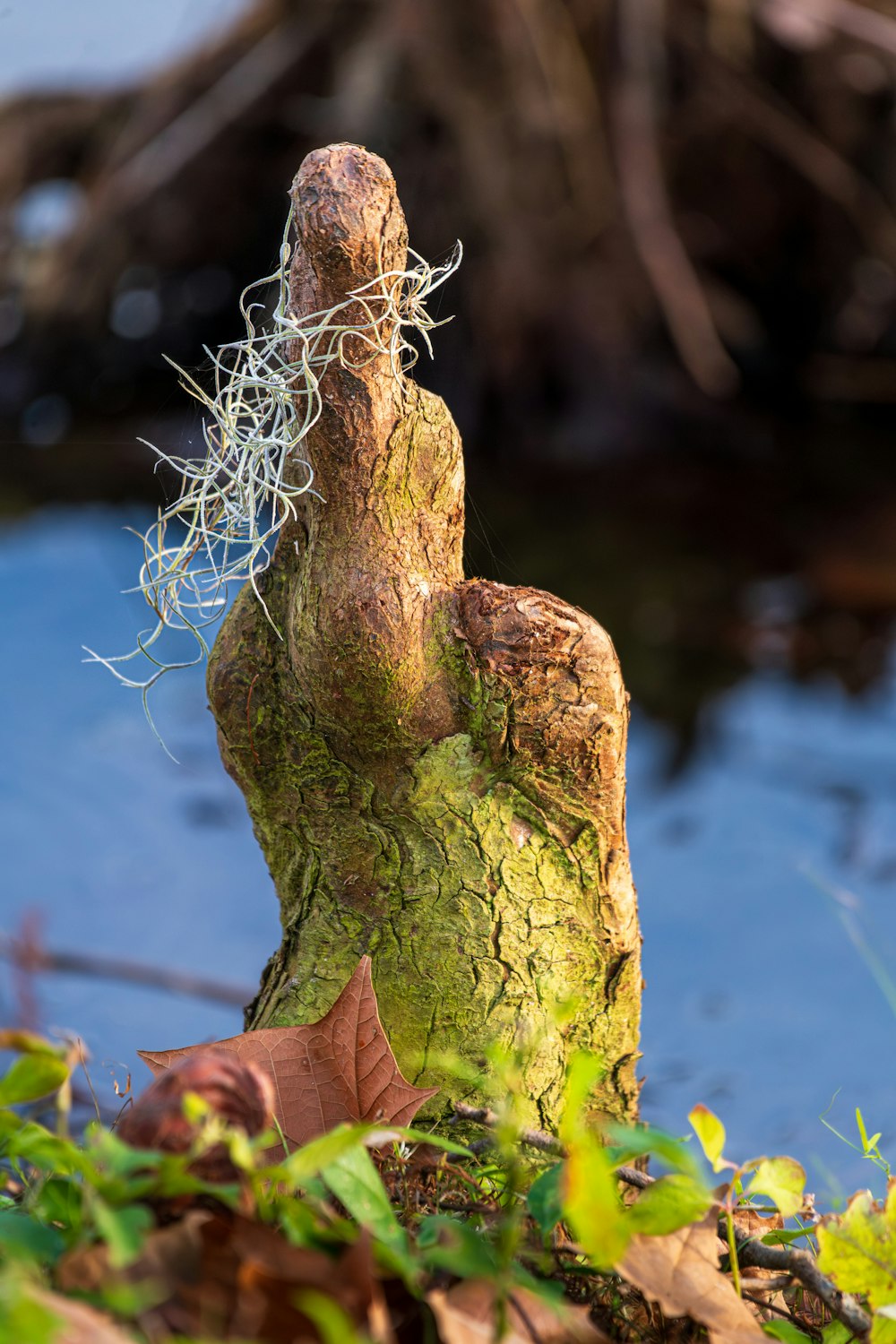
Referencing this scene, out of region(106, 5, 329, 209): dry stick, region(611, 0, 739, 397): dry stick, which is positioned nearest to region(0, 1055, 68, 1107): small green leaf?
region(611, 0, 739, 397): dry stick

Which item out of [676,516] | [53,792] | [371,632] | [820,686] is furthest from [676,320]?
[371,632]

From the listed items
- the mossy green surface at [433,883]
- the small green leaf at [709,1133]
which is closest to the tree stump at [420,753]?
the mossy green surface at [433,883]

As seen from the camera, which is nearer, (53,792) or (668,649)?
(53,792)

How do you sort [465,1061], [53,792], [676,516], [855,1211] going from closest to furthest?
1. [855,1211]
2. [465,1061]
3. [53,792]
4. [676,516]

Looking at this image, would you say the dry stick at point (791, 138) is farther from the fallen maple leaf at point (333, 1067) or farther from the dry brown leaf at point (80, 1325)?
the dry brown leaf at point (80, 1325)

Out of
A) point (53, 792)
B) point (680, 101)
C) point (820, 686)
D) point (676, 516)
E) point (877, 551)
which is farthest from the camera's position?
point (680, 101)

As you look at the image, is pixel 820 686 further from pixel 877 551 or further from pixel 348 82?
pixel 348 82
